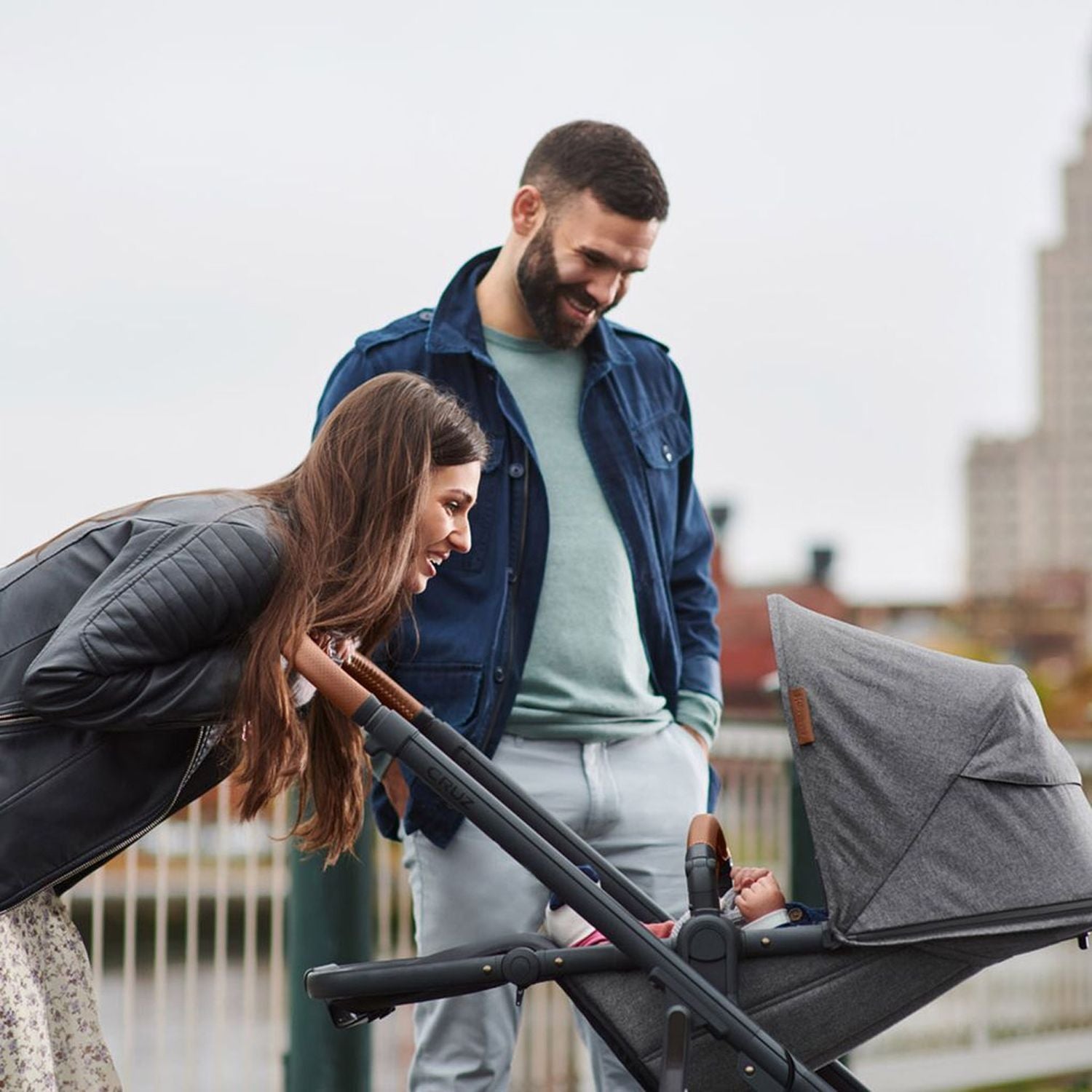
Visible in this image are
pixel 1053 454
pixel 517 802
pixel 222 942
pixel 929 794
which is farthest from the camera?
pixel 1053 454

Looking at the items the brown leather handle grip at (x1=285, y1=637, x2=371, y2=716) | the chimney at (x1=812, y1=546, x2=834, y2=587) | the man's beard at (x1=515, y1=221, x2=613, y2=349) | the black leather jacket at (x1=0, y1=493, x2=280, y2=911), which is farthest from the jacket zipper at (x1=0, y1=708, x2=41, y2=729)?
the chimney at (x1=812, y1=546, x2=834, y2=587)

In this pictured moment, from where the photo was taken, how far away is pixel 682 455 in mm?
3695

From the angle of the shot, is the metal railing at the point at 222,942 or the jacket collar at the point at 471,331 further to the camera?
the metal railing at the point at 222,942

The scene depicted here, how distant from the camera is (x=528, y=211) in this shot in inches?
135

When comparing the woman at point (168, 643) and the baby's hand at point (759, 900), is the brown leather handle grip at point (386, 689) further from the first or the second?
the baby's hand at point (759, 900)

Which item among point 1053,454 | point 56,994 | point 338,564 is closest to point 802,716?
point 338,564

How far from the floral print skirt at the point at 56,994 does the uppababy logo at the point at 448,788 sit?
2.06ft

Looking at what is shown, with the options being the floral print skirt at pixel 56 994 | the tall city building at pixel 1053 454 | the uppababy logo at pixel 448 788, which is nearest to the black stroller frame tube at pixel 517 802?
the uppababy logo at pixel 448 788

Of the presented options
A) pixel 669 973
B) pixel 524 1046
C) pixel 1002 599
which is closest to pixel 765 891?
pixel 669 973

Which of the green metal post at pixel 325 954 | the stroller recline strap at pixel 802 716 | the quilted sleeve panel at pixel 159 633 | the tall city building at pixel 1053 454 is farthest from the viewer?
the tall city building at pixel 1053 454

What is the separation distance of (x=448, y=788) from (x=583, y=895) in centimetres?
27

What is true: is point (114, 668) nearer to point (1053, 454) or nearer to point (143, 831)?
point (143, 831)

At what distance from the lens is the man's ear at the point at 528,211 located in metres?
3.42

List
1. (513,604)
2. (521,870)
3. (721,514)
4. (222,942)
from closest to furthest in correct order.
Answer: (521,870)
(513,604)
(222,942)
(721,514)
